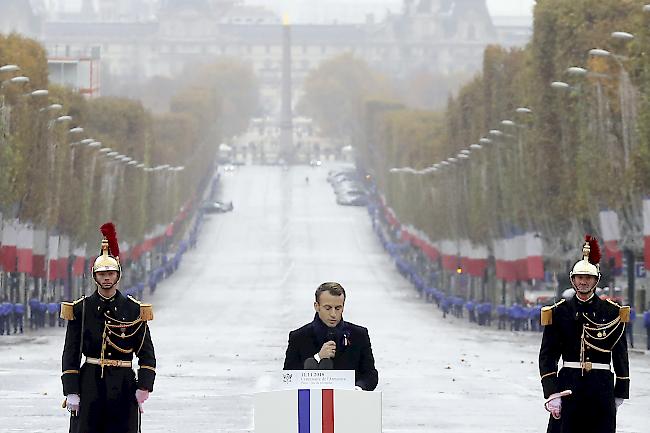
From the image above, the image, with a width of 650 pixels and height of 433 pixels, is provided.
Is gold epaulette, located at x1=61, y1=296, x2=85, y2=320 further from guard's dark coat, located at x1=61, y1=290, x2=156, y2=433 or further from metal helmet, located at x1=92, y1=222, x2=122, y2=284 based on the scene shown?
metal helmet, located at x1=92, y1=222, x2=122, y2=284

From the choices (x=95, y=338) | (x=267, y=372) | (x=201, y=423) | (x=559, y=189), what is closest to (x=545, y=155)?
(x=559, y=189)

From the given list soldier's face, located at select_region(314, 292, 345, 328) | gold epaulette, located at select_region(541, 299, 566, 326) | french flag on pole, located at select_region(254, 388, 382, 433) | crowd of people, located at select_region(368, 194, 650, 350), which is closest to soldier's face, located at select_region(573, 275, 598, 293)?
gold epaulette, located at select_region(541, 299, 566, 326)

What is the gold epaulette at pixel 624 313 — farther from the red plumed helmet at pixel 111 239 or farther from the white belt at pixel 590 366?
the red plumed helmet at pixel 111 239

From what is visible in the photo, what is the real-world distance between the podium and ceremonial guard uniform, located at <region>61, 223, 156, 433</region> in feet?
8.34

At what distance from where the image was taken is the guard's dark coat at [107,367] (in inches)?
747

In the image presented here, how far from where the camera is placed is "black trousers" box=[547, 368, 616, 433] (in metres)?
19.1

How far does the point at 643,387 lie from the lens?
3609cm

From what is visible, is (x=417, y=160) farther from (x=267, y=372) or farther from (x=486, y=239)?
(x=267, y=372)

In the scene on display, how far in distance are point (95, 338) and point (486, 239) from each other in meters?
80.5

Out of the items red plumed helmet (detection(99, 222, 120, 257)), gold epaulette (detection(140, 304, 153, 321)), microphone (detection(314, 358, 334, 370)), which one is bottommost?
microphone (detection(314, 358, 334, 370))

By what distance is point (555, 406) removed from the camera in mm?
19047

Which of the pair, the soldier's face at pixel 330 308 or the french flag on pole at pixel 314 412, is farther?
the soldier's face at pixel 330 308

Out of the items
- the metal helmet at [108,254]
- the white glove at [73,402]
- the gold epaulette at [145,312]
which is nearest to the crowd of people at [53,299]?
the gold epaulette at [145,312]

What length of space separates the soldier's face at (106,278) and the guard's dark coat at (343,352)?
5.58ft
